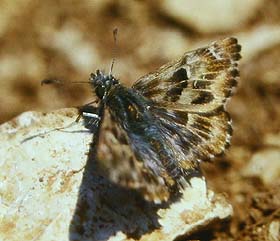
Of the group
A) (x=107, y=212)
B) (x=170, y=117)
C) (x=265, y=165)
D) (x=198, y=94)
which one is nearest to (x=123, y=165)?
(x=107, y=212)

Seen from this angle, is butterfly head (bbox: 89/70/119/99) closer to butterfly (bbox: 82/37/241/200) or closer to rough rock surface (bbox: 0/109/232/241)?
butterfly (bbox: 82/37/241/200)

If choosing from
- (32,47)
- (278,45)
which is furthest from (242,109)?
(32,47)

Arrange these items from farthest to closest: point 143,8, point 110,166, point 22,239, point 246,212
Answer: point 143,8
point 246,212
point 22,239
point 110,166

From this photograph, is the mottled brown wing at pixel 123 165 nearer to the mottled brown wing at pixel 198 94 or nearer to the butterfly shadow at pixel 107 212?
the butterfly shadow at pixel 107 212

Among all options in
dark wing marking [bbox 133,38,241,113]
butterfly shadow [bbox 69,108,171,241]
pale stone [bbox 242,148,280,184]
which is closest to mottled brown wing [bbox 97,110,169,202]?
butterfly shadow [bbox 69,108,171,241]

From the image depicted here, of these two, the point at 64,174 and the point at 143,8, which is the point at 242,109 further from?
the point at 64,174

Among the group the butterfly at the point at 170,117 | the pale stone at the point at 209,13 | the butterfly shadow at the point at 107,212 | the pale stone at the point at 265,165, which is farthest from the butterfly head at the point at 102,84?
the pale stone at the point at 209,13
